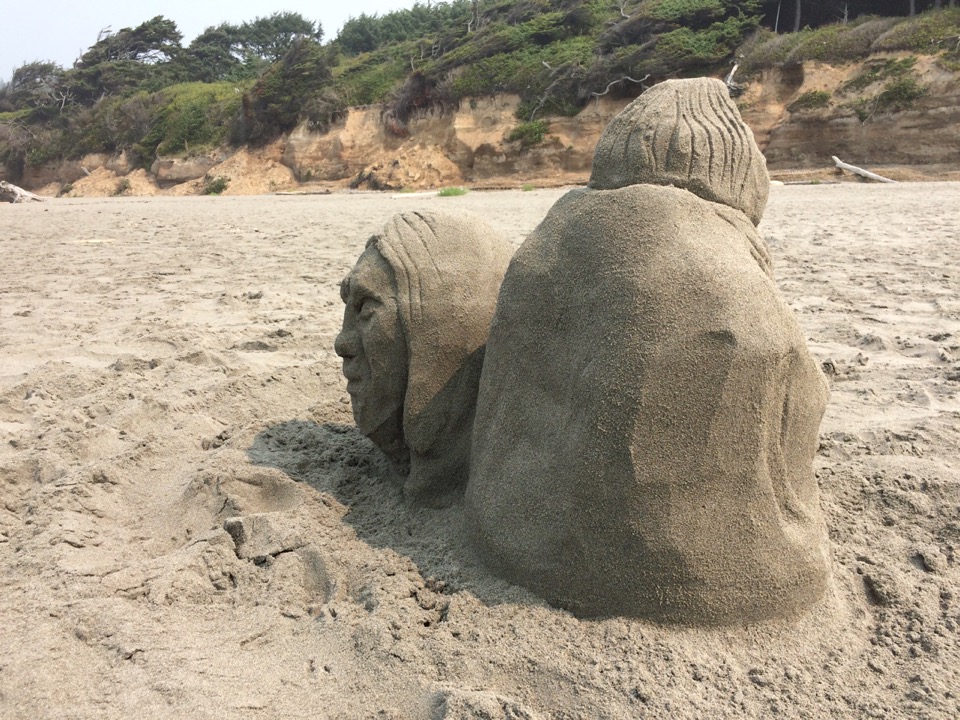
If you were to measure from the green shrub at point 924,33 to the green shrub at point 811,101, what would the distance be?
1562 millimetres

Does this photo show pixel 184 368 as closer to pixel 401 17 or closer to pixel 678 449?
pixel 678 449

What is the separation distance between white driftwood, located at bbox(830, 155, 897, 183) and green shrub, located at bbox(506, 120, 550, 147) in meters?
6.97

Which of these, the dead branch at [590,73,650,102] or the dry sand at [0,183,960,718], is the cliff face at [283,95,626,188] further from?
the dry sand at [0,183,960,718]

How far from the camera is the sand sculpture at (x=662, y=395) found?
5.59 ft

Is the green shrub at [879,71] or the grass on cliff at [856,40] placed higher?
the grass on cliff at [856,40]

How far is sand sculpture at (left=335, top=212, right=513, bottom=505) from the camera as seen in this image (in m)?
2.31

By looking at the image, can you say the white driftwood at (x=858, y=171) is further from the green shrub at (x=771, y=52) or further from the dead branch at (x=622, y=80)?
the dead branch at (x=622, y=80)

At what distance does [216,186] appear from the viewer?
912 inches


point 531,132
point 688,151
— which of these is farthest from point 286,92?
point 688,151

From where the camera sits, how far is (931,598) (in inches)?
78.2

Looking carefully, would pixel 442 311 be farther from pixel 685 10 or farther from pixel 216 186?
pixel 216 186

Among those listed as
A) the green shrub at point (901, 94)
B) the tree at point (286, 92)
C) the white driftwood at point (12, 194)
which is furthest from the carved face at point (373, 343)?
the tree at point (286, 92)

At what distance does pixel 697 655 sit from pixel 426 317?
3.81ft

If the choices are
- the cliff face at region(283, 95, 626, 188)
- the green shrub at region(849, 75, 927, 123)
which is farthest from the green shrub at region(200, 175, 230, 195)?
Answer: the green shrub at region(849, 75, 927, 123)
